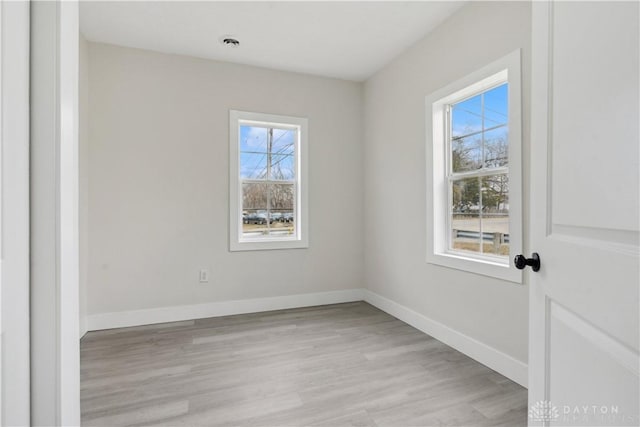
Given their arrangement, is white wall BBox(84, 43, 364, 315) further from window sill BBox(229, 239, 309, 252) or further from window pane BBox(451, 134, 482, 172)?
window pane BBox(451, 134, 482, 172)

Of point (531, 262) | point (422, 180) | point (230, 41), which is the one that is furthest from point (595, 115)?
point (230, 41)

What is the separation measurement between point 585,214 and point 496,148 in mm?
1744

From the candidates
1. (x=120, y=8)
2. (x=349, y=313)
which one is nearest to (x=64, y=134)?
(x=120, y=8)

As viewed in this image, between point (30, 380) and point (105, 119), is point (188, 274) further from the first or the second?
point (30, 380)

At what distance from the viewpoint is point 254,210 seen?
3705 millimetres

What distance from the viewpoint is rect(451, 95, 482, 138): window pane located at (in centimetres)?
260

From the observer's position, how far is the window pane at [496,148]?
2357 mm

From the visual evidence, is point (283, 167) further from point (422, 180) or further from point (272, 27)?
point (422, 180)

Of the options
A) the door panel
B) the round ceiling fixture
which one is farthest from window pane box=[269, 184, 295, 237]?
the door panel

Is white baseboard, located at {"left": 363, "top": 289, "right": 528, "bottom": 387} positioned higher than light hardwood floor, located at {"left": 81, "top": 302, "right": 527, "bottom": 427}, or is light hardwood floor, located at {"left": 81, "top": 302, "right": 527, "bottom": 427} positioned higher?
white baseboard, located at {"left": 363, "top": 289, "right": 528, "bottom": 387}

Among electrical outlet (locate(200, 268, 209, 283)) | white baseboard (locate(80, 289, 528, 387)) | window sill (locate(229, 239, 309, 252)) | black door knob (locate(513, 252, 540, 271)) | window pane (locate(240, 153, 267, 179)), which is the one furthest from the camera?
window pane (locate(240, 153, 267, 179))

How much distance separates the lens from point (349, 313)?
352 cm

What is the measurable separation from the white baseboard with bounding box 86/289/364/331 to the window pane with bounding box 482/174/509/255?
1.89 meters

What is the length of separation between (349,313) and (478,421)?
1.87m
